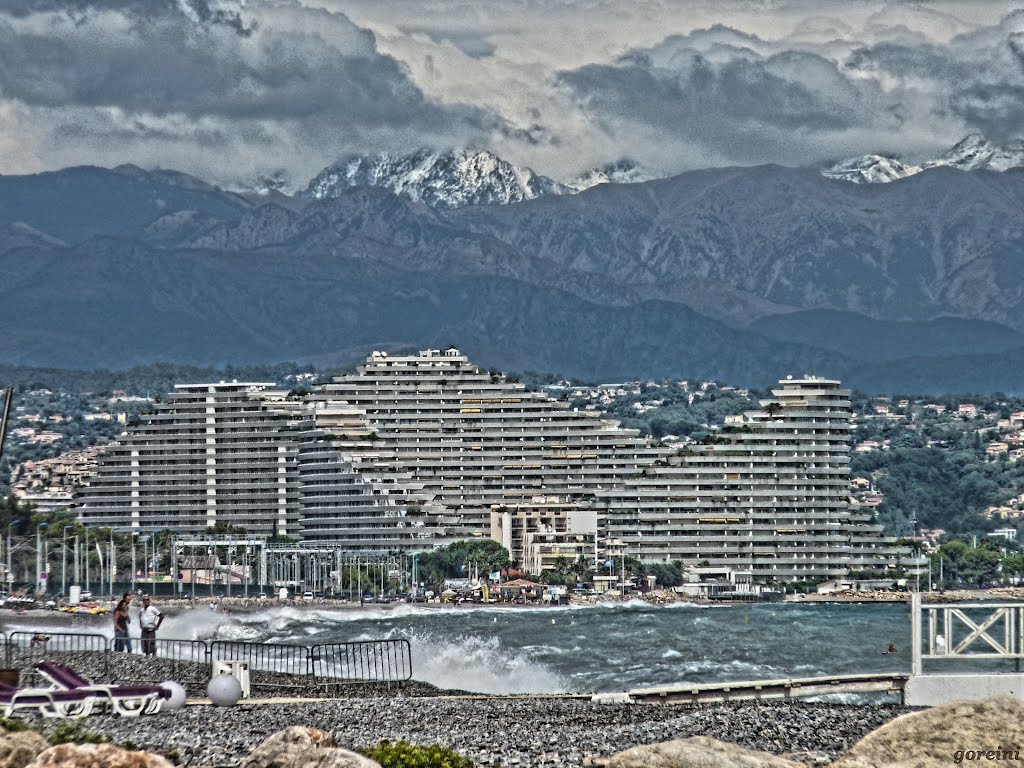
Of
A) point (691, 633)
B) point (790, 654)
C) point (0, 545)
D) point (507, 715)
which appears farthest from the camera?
point (0, 545)

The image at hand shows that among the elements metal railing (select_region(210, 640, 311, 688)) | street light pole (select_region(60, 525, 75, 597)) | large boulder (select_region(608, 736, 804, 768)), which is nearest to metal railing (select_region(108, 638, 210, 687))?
metal railing (select_region(210, 640, 311, 688))

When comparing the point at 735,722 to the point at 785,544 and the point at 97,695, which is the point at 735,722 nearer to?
the point at 97,695

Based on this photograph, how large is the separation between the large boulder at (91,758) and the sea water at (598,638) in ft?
123

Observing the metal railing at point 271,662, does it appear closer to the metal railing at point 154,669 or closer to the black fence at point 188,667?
the black fence at point 188,667

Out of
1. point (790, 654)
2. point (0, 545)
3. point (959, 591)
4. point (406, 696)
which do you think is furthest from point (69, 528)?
point (406, 696)

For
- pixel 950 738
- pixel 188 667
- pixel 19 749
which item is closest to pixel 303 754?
pixel 19 749

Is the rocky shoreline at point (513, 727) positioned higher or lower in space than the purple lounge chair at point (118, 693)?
lower

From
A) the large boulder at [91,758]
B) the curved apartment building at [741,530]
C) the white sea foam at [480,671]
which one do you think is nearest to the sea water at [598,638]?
the white sea foam at [480,671]

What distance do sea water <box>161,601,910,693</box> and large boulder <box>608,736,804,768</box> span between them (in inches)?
1435

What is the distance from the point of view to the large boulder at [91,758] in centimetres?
2819

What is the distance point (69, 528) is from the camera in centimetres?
19238

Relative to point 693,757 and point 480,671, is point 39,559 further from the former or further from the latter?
point 693,757

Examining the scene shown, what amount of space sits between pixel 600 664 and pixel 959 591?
108087 millimetres

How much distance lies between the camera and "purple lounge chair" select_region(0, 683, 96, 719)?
40469mm
